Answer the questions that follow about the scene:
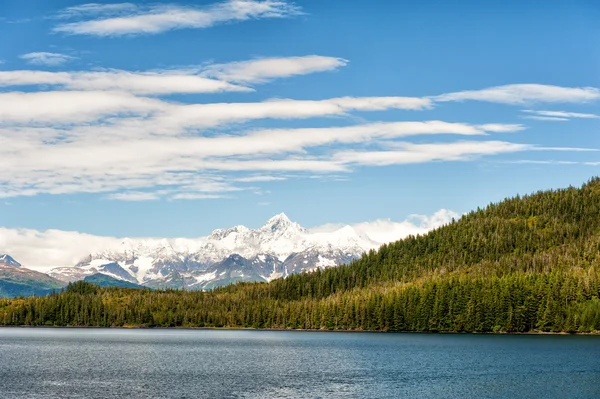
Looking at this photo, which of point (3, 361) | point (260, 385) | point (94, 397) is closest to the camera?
point (94, 397)

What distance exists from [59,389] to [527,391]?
73374 mm

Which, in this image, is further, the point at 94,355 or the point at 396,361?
the point at 94,355

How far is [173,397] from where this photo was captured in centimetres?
11175

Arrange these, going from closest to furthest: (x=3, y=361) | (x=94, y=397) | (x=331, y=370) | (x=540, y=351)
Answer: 1. (x=94, y=397)
2. (x=331, y=370)
3. (x=3, y=361)
4. (x=540, y=351)

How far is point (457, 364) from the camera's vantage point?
16075cm

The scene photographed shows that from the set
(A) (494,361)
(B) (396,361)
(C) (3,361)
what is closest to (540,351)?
(A) (494,361)

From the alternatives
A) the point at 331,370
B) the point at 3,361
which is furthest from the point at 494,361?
the point at 3,361

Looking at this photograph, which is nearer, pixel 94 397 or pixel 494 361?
pixel 94 397

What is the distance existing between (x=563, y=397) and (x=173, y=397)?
57592 millimetres

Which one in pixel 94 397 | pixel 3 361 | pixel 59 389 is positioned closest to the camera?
pixel 94 397

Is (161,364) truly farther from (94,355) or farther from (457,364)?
(457,364)

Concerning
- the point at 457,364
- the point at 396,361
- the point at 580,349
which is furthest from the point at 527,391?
the point at 580,349

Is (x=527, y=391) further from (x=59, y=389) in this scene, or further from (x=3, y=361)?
(x=3, y=361)

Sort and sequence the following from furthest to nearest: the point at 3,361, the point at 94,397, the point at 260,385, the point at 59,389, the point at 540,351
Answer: the point at 540,351 → the point at 3,361 → the point at 260,385 → the point at 59,389 → the point at 94,397
